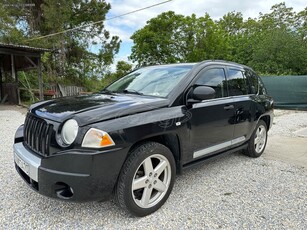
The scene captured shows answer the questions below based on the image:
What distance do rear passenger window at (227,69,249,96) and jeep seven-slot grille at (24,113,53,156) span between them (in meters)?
2.58

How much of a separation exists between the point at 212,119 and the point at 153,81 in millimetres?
929

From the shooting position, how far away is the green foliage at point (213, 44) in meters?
18.6

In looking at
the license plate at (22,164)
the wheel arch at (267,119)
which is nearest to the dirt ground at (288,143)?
the wheel arch at (267,119)

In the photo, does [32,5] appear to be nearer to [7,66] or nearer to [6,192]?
[7,66]

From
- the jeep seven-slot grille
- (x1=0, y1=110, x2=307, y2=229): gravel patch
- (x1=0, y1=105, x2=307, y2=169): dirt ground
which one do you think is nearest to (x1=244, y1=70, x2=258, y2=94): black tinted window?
(x1=0, y1=105, x2=307, y2=169): dirt ground

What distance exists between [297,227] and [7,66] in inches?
629

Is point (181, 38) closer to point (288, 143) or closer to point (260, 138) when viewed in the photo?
point (288, 143)

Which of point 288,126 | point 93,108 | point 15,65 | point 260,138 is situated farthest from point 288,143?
point 15,65

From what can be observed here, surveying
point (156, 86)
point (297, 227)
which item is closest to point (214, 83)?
point (156, 86)

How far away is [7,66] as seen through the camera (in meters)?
14.3

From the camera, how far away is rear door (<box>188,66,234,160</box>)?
295 cm

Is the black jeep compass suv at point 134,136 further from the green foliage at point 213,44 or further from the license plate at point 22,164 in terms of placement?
the green foliage at point 213,44

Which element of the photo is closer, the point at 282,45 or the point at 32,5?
the point at 32,5

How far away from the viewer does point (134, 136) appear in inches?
89.7
